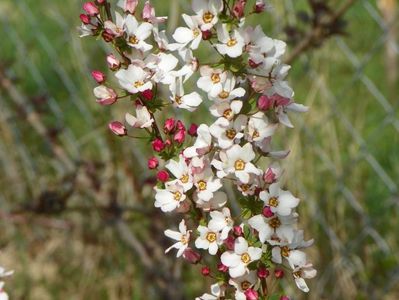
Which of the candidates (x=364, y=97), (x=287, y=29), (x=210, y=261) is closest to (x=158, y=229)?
(x=210, y=261)

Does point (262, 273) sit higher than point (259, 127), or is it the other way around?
point (259, 127)

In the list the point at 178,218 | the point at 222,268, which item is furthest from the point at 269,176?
the point at 178,218

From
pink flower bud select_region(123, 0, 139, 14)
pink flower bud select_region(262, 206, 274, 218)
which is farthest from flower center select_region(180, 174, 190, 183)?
pink flower bud select_region(123, 0, 139, 14)

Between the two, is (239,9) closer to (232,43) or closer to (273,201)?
(232,43)

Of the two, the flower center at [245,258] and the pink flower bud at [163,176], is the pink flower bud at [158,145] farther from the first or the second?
the flower center at [245,258]

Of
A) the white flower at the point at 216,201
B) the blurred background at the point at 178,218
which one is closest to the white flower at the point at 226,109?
the white flower at the point at 216,201
